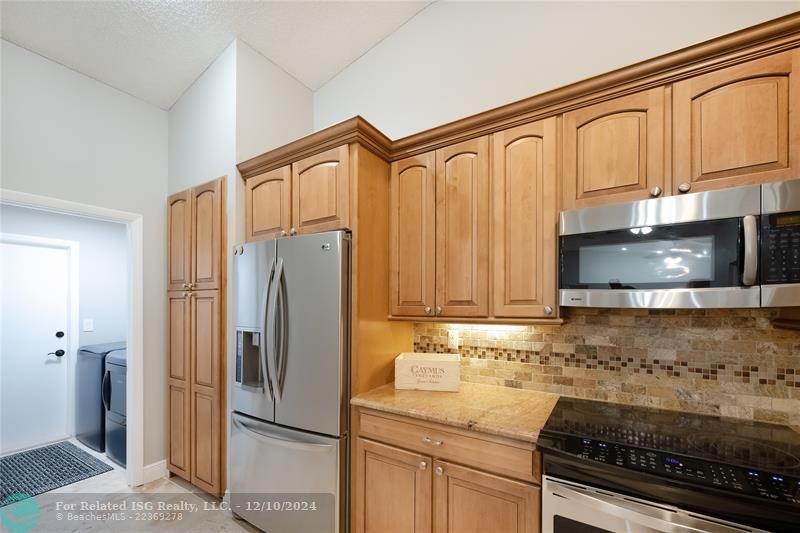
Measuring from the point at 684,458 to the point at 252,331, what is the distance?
2154 millimetres

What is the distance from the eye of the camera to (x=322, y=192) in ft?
6.75

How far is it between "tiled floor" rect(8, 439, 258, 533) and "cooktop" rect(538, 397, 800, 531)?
6.78 feet

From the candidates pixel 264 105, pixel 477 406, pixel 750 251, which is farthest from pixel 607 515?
pixel 264 105

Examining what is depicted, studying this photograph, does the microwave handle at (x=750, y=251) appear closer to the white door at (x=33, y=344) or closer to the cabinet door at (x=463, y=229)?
the cabinet door at (x=463, y=229)

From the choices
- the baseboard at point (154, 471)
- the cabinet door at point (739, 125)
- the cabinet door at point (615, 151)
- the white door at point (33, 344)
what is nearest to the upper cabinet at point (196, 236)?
the baseboard at point (154, 471)

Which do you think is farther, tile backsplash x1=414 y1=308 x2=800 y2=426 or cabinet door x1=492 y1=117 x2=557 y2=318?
cabinet door x1=492 y1=117 x2=557 y2=318

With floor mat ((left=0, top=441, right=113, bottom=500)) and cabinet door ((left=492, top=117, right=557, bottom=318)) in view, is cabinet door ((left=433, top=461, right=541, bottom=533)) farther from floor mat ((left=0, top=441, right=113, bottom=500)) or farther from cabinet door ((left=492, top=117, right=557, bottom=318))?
floor mat ((left=0, top=441, right=113, bottom=500))

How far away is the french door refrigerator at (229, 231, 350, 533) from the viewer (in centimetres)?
185

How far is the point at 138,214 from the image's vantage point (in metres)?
2.82

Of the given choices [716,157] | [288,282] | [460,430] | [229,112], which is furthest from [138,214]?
[716,157]

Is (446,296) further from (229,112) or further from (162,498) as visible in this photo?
(162,498)

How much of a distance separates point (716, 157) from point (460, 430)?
1511mm

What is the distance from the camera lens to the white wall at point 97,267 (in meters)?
3.63

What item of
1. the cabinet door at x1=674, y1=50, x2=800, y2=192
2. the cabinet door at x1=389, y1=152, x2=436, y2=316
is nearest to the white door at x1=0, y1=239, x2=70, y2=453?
the cabinet door at x1=389, y1=152, x2=436, y2=316
